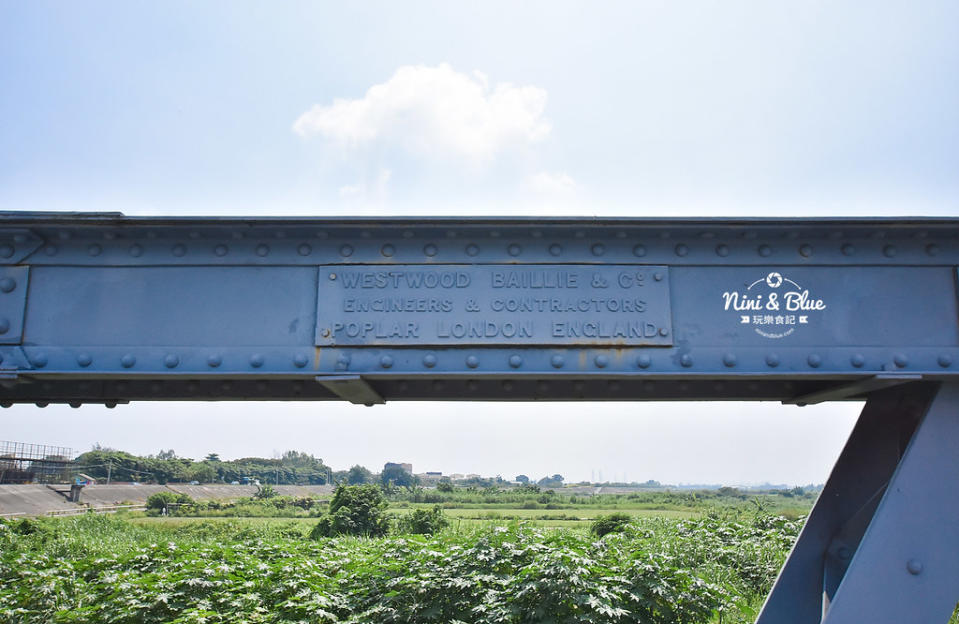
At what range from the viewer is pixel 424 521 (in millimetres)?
16547

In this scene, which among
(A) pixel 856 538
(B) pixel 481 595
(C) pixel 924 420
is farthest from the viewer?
(B) pixel 481 595

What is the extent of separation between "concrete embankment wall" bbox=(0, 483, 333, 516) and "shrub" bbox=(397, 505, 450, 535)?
1760cm

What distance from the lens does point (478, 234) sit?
3.63 m

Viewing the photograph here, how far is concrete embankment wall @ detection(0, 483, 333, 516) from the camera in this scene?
1219 inches

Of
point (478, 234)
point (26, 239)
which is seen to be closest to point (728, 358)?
point (478, 234)

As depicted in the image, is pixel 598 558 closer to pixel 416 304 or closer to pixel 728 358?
pixel 728 358

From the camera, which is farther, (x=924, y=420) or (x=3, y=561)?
(x=3, y=561)

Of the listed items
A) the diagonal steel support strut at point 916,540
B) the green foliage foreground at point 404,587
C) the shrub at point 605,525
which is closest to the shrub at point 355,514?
the shrub at point 605,525

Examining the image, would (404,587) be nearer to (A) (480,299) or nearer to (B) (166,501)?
(A) (480,299)

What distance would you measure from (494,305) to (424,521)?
14.4m

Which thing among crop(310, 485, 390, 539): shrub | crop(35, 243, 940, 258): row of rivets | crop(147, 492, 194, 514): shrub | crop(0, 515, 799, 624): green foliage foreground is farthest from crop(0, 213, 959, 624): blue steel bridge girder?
crop(147, 492, 194, 514): shrub

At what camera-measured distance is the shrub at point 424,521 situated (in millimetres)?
16094

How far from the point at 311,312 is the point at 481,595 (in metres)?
3.87

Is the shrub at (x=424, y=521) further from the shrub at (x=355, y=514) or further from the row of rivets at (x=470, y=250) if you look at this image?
the row of rivets at (x=470, y=250)
